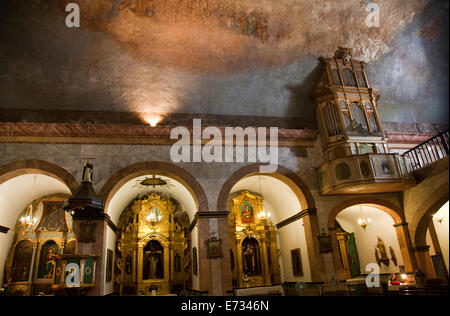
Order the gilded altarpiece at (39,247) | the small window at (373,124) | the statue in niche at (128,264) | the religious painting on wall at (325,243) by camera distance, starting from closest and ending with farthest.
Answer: the religious painting on wall at (325,243) → the small window at (373,124) → the gilded altarpiece at (39,247) → the statue in niche at (128,264)

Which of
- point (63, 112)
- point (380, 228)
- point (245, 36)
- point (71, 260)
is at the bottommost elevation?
point (71, 260)

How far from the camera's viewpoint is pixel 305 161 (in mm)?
13375

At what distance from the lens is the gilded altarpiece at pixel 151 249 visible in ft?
51.4

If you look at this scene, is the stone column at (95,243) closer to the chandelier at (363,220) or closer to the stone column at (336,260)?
the stone column at (336,260)

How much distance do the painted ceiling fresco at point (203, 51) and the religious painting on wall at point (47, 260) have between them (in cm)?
643

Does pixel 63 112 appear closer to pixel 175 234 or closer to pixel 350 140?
pixel 175 234

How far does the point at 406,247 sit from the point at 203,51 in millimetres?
10857

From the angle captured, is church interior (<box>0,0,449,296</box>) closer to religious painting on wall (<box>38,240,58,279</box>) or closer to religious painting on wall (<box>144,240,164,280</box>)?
religious painting on wall (<box>38,240,58,279</box>)

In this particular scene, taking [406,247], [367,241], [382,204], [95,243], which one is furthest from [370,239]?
[95,243]

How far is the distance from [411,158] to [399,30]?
17.9 ft

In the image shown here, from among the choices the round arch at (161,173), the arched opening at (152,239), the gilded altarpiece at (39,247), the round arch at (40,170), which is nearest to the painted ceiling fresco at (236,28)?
the round arch at (161,173)

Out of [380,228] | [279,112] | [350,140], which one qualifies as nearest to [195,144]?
[279,112]

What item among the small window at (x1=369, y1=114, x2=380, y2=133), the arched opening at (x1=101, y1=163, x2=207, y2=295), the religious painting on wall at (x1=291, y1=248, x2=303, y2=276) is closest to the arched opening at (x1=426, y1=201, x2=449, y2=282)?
the small window at (x1=369, y1=114, x2=380, y2=133)

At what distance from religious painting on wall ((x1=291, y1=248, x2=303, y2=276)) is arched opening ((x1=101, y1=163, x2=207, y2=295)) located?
177 inches
